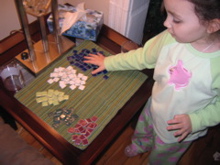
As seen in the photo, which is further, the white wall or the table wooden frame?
the white wall

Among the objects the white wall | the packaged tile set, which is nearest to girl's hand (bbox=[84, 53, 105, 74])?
the packaged tile set

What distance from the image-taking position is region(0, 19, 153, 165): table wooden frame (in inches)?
30.0

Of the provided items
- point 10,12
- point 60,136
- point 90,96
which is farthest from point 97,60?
point 10,12

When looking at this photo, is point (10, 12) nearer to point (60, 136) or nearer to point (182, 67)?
point (60, 136)

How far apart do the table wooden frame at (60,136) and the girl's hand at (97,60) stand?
17 centimetres

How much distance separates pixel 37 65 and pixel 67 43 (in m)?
0.17

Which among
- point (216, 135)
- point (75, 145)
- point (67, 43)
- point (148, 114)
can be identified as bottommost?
point (216, 135)

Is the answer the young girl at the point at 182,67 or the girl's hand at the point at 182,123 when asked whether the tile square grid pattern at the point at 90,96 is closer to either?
the young girl at the point at 182,67

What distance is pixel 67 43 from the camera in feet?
3.37

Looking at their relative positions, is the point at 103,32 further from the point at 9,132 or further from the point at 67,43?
the point at 9,132

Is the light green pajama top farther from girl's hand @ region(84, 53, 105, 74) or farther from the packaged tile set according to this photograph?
the packaged tile set

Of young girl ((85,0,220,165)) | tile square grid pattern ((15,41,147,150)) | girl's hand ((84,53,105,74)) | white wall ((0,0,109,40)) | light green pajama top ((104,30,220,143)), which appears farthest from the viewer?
white wall ((0,0,109,40))

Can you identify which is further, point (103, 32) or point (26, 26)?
point (103, 32)

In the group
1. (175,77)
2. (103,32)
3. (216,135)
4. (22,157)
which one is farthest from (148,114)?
(216,135)
